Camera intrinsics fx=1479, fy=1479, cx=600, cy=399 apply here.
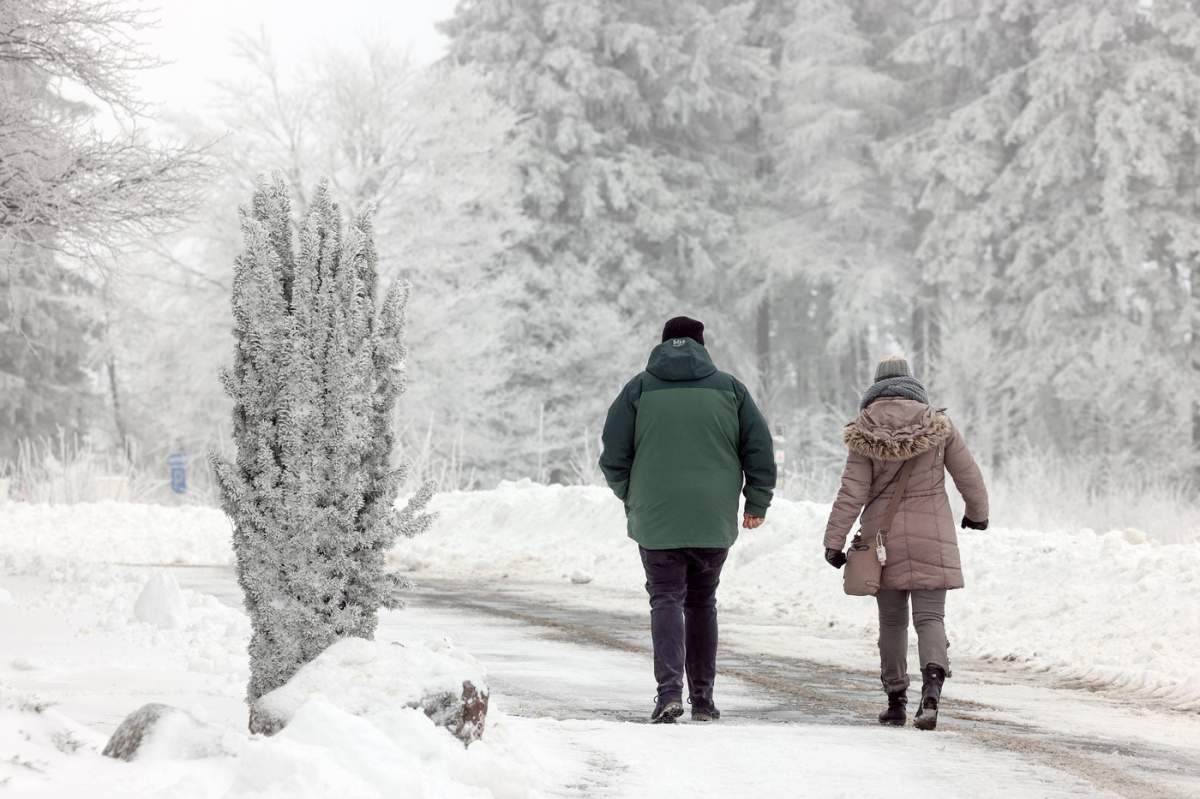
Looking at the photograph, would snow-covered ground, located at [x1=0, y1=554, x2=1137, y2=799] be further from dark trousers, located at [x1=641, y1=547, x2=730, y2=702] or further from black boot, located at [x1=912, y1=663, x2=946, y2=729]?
dark trousers, located at [x1=641, y1=547, x2=730, y2=702]

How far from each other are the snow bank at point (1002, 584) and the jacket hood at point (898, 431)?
8.41 ft

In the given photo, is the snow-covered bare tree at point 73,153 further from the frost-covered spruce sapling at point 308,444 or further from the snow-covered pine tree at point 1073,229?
the snow-covered pine tree at point 1073,229

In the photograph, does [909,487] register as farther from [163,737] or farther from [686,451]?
[163,737]

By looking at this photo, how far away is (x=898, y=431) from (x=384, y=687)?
3087mm

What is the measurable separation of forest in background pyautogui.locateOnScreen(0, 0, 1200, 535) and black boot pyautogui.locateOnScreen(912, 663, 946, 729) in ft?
51.8

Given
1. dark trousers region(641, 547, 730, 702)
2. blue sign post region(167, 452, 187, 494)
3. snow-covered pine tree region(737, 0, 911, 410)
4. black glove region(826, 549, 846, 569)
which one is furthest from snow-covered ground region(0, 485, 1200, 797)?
snow-covered pine tree region(737, 0, 911, 410)

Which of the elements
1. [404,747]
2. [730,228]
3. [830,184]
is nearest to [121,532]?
[404,747]

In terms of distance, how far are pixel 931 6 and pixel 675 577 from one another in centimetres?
3693

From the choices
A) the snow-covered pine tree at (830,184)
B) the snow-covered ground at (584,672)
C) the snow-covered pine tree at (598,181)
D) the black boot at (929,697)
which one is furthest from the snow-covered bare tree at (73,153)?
the snow-covered pine tree at (830,184)

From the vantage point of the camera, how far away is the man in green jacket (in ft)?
23.3

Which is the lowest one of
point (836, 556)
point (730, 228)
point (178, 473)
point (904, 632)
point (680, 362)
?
point (904, 632)

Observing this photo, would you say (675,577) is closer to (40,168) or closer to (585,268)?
(40,168)

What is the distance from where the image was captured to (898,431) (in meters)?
7.21

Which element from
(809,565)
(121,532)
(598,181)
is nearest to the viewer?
(809,565)
